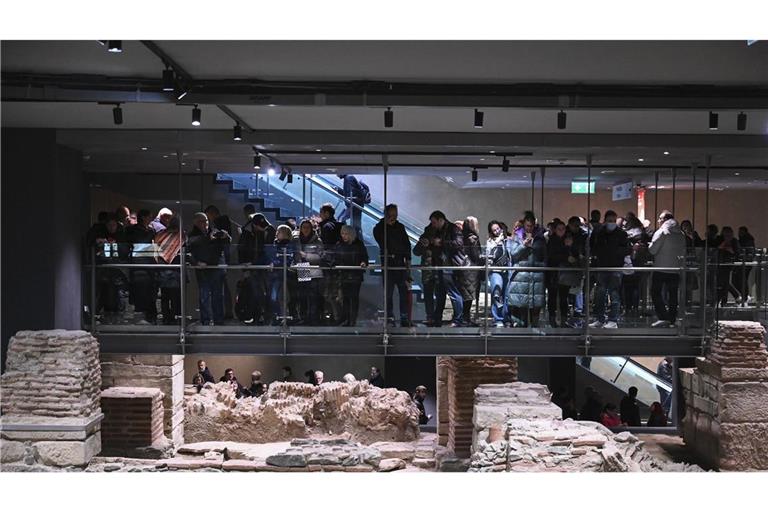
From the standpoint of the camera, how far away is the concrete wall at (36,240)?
11250mm

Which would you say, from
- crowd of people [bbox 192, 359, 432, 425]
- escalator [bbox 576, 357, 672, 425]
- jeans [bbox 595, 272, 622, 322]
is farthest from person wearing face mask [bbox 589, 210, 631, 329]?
escalator [bbox 576, 357, 672, 425]

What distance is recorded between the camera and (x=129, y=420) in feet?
41.7

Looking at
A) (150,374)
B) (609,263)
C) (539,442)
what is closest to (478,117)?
(609,263)

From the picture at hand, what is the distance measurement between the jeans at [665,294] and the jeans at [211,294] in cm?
518

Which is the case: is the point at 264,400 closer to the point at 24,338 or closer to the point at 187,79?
the point at 24,338

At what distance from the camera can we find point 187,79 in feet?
29.2

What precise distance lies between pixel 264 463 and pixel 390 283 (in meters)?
3.76

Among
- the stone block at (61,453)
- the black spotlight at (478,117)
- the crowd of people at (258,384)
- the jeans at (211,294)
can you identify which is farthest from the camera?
the crowd of people at (258,384)

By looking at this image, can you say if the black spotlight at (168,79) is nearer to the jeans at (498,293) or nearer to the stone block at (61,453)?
the stone block at (61,453)

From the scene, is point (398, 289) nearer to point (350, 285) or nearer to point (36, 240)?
point (350, 285)

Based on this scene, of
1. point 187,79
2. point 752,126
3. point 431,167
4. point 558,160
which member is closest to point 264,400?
point 431,167

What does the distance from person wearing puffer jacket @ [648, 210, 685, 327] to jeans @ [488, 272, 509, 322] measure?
1.78 meters

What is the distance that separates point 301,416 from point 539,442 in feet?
20.6

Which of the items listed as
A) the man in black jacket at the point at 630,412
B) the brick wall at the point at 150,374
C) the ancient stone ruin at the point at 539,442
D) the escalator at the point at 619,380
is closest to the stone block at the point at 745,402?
the ancient stone ruin at the point at 539,442
